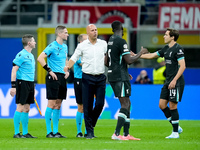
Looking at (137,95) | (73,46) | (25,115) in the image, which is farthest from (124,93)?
(73,46)

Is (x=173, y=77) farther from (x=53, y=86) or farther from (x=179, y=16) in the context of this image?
(x=179, y=16)

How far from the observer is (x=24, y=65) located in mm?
11359

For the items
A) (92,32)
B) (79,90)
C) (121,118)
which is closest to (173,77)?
(121,118)

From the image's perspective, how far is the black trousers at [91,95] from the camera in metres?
10.7

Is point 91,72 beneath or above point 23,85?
above

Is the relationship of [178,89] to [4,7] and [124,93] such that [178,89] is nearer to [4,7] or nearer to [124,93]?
[124,93]

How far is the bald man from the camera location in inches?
420

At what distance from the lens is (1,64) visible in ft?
82.0

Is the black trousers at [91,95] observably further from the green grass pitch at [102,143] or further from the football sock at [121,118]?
the football sock at [121,118]

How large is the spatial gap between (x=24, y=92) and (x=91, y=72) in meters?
1.52

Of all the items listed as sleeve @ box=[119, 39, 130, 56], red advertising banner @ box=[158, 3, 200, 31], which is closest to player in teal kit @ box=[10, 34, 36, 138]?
sleeve @ box=[119, 39, 130, 56]

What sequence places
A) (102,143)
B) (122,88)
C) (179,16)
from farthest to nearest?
1. (179,16)
2. (122,88)
3. (102,143)

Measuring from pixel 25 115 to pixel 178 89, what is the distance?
309 centimetres

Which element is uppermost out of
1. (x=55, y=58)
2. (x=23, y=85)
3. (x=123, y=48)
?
(x=123, y=48)
